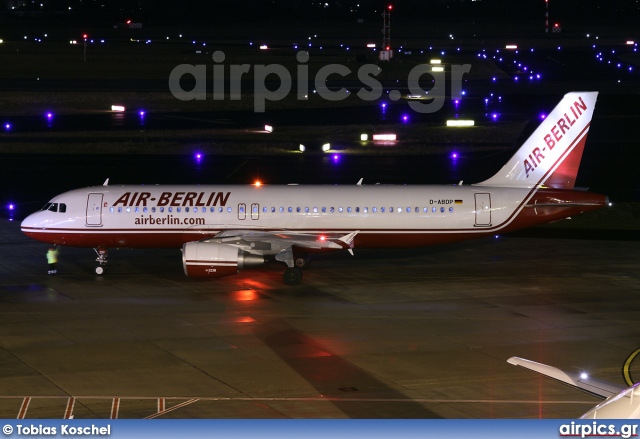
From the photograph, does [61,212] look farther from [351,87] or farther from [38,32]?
[38,32]

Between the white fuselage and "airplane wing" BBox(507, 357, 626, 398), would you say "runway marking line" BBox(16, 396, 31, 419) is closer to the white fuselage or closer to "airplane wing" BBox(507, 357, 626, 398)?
"airplane wing" BBox(507, 357, 626, 398)

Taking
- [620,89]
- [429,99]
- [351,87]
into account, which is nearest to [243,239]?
[429,99]

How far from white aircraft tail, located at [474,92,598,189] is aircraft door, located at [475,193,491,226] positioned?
157 cm

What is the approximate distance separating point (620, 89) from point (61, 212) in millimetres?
88455

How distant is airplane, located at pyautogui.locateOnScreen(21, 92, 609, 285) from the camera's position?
144 feet

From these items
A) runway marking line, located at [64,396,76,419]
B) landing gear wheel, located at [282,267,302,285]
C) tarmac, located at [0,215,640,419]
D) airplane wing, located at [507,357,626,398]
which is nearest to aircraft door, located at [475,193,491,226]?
tarmac, located at [0,215,640,419]

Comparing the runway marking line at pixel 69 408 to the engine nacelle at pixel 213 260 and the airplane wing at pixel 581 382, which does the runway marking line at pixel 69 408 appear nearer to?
the airplane wing at pixel 581 382

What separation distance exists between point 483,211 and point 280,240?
345 inches

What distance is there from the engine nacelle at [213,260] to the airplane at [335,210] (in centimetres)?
160

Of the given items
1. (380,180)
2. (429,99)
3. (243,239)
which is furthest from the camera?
(429,99)

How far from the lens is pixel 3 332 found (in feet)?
115

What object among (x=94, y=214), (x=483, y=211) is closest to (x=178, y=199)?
(x=94, y=214)

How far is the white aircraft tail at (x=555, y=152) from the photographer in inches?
1763

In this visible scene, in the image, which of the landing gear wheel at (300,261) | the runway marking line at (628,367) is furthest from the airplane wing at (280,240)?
the runway marking line at (628,367)
